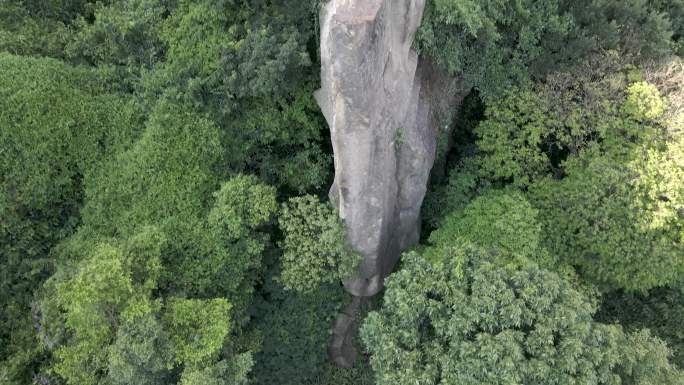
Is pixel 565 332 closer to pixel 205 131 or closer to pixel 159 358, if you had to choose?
pixel 159 358

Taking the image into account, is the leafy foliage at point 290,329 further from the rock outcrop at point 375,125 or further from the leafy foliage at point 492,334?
the leafy foliage at point 492,334

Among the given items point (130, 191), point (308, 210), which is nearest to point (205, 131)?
point (130, 191)

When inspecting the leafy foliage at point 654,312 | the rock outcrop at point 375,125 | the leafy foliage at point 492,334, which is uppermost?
the rock outcrop at point 375,125

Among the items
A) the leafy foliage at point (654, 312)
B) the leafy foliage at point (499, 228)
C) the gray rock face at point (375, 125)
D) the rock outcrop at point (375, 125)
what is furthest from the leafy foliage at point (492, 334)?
the leafy foliage at point (654, 312)

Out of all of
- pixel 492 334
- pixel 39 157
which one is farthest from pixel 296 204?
pixel 39 157

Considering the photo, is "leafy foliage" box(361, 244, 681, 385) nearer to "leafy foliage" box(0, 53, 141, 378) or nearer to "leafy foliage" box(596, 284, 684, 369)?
"leafy foliage" box(596, 284, 684, 369)
